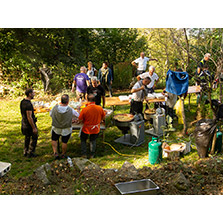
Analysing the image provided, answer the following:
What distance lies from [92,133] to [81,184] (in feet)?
5.42

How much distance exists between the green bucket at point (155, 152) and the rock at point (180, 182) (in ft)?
4.06

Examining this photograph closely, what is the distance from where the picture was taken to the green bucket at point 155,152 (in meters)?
5.75

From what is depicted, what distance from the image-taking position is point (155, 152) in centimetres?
578

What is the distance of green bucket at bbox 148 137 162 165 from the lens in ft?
18.9

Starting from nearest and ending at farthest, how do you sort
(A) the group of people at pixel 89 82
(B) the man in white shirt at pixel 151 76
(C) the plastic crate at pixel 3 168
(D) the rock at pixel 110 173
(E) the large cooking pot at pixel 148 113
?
(D) the rock at pixel 110 173, (C) the plastic crate at pixel 3 168, (A) the group of people at pixel 89 82, (E) the large cooking pot at pixel 148 113, (B) the man in white shirt at pixel 151 76

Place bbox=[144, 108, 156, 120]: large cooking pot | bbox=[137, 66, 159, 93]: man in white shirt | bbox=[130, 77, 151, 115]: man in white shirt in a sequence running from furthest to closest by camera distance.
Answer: bbox=[137, 66, 159, 93]: man in white shirt < bbox=[144, 108, 156, 120]: large cooking pot < bbox=[130, 77, 151, 115]: man in white shirt

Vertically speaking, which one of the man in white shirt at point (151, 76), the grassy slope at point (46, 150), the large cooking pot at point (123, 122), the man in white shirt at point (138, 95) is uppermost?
the man in white shirt at point (151, 76)

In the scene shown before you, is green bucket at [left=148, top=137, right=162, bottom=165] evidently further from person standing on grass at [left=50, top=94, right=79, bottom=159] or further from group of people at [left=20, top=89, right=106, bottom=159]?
person standing on grass at [left=50, top=94, right=79, bottom=159]

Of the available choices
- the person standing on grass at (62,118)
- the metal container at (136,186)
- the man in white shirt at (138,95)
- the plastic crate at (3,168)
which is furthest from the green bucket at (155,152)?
the plastic crate at (3,168)

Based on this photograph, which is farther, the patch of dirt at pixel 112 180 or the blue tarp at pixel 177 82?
the blue tarp at pixel 177 82

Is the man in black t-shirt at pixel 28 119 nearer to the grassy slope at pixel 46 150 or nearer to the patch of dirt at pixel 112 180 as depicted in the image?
the grassy slope at pixel 46 150

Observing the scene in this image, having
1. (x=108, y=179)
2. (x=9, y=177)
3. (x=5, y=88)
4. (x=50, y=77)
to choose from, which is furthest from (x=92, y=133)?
(x=5, y=88)

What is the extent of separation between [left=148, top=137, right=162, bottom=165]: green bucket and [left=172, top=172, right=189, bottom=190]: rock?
1.24 metres

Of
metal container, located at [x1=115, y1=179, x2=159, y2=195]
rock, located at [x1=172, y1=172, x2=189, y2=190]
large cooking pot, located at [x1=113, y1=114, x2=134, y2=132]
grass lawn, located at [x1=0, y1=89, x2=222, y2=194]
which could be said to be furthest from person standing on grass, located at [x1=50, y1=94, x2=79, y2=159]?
rock, located at [x1=172, y1=172, x2=189, y2=190]
